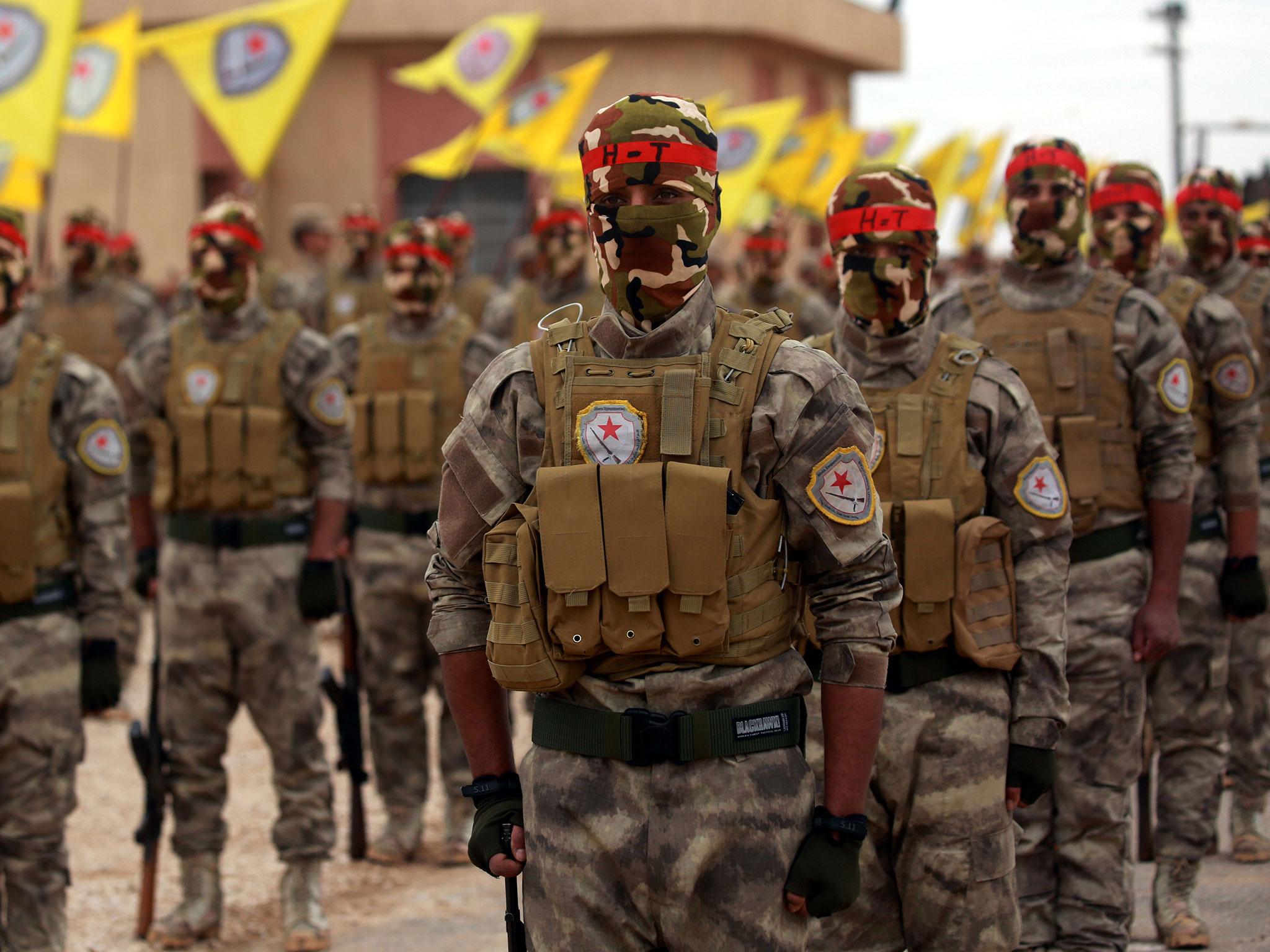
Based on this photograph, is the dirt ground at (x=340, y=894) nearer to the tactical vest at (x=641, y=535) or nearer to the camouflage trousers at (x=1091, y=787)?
the camouflage trousers at (x=1091, y=787)

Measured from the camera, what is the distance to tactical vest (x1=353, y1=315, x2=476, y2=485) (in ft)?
24.9

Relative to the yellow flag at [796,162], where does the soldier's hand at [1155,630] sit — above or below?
below

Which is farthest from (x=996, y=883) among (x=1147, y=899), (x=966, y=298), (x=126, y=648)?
(x=126, y=648)

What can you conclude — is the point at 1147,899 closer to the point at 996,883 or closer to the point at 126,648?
the point at 996,883

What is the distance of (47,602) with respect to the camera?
5480 mm

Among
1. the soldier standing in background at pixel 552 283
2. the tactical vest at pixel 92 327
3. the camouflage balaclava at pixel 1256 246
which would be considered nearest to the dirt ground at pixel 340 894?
the soldier standing in background at pixel 552 283

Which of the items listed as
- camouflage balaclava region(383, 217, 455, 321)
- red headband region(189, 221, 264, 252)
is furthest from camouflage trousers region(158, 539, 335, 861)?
camouflage balaclava region(383, 217, 455, 321)

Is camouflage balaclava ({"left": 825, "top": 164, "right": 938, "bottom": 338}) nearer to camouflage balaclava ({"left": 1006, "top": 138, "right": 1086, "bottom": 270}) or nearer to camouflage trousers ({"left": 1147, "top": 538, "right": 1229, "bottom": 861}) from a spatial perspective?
camouflage balaclava ({"left": 1006, "top": 138, "right": 1086, "bottom": 270})

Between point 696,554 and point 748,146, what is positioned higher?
point 748,146

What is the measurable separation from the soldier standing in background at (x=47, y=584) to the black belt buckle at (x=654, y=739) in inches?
118

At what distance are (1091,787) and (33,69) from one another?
26.4ft

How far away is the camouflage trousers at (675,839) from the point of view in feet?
9.98

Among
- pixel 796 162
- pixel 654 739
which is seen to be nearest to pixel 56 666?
pixel 654 739

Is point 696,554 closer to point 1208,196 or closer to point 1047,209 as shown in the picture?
point 1047,209
